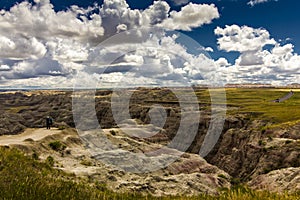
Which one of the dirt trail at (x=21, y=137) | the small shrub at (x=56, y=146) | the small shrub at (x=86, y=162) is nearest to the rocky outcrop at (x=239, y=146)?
the small shrub at (x=86, y=162)

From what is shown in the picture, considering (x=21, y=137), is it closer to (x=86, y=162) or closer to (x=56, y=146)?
(x=56, y=146)

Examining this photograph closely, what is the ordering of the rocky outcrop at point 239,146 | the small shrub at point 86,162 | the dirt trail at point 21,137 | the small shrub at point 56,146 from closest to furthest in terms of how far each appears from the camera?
the small shrub at point 86,162 → the dirt trail at point 21,137 → the small shrub at point 56,146 → the rocky outcrop at point 239,146

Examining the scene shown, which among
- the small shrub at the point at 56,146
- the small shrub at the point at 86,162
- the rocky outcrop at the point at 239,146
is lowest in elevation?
the rocky outcrop at the point at 239,146

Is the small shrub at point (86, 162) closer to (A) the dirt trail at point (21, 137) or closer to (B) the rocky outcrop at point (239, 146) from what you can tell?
(A) the dirt trail at point (21, 137)

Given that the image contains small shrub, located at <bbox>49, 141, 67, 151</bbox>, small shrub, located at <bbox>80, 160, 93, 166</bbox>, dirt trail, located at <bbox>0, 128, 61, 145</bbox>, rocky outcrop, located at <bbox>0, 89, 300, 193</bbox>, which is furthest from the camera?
rocky outcrop, located at <bbox>0, 89, 300, 193</bbox>

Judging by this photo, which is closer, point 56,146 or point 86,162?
point 86,162

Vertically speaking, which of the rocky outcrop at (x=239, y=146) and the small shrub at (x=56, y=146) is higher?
the small shrub at (x=56, y=146)

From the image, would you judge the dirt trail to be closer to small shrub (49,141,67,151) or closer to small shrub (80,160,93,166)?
small shrub (49,141,67,151)

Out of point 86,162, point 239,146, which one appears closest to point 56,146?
point 86,162

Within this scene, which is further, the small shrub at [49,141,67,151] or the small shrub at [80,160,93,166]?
the small shrub at [49,141,67,151]

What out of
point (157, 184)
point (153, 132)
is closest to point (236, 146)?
point (153, 132)

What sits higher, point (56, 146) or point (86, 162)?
point (56, 146)

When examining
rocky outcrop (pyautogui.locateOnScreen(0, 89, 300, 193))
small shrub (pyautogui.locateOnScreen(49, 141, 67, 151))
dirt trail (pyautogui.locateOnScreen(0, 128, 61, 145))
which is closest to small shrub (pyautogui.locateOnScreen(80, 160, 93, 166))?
small shrub (pyautogui.locateOnScreen(49, 141, 67, 151))

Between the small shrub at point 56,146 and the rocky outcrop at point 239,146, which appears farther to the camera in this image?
the rocky outcrop at point 239,146
